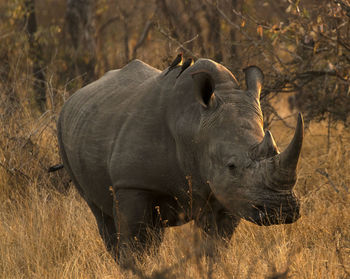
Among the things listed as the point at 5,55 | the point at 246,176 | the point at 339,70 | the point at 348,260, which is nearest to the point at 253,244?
the point at 348,260

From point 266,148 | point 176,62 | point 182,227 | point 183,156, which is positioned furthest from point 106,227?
point 266,148

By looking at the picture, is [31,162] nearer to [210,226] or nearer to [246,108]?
[210,226]

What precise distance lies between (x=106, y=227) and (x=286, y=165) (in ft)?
6.24

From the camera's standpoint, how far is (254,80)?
3951 mm

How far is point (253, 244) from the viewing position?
13.6ft

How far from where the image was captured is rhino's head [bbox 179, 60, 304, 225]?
3.23m

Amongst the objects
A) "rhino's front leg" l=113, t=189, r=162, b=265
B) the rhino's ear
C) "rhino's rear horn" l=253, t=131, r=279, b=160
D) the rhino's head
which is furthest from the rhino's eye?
"rhino's front leg" l=113, t=189, r=162, b=265

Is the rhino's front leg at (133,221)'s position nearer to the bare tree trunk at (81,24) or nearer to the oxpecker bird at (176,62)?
the oxpecker bird at (176,62)

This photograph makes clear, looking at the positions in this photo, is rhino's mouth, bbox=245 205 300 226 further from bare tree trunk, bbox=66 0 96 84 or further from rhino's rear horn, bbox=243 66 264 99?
bare tree trunk, bbox=66 0 96 84

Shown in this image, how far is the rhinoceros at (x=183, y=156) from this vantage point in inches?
132

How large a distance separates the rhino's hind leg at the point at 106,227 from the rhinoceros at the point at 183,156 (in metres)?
0.02

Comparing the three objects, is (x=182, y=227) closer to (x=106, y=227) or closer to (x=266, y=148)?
(x=106, y=227)

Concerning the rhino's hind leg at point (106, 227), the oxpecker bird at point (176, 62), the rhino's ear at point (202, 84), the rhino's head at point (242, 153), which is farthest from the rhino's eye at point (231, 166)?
the rhino's hind leg at point (106, 227)

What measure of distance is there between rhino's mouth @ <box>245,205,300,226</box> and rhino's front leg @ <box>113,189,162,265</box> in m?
0.87
